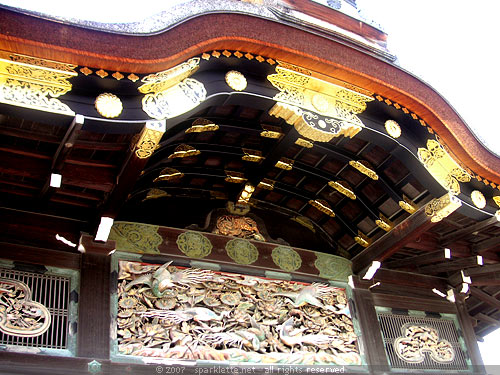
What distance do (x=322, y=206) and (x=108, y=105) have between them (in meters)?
3.86

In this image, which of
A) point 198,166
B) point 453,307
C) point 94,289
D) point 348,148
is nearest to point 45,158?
point 94,289

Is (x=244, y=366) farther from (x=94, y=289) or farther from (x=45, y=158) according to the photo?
(x=45, y=158)

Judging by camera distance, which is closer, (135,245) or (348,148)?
(135,245)

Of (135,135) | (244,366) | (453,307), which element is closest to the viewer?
(135,135)

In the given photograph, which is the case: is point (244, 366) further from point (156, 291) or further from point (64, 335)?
point (64, 335)

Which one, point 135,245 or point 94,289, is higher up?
point 135,245

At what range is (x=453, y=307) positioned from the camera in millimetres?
9641

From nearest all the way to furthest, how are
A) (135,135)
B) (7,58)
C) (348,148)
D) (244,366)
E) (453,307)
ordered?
(7,58), (135,135), (244,366), (348,148), (453,307)

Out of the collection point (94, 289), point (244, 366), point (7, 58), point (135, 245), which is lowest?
point (244, 366)

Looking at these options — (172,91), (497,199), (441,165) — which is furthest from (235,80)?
(497,199)

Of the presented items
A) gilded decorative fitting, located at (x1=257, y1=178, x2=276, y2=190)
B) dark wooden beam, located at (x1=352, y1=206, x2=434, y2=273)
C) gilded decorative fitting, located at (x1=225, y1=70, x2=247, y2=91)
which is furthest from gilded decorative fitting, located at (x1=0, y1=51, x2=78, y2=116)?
dark wooden beam, located at (x1=352, y1=206, x2=434, y2=273)

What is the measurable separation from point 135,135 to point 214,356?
105 inches

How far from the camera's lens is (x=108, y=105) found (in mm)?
6211

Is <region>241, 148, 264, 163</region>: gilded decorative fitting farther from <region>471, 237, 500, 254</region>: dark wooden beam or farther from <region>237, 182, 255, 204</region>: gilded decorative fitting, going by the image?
<region>471, 237, 500, 254</region>: dark wooden beam
